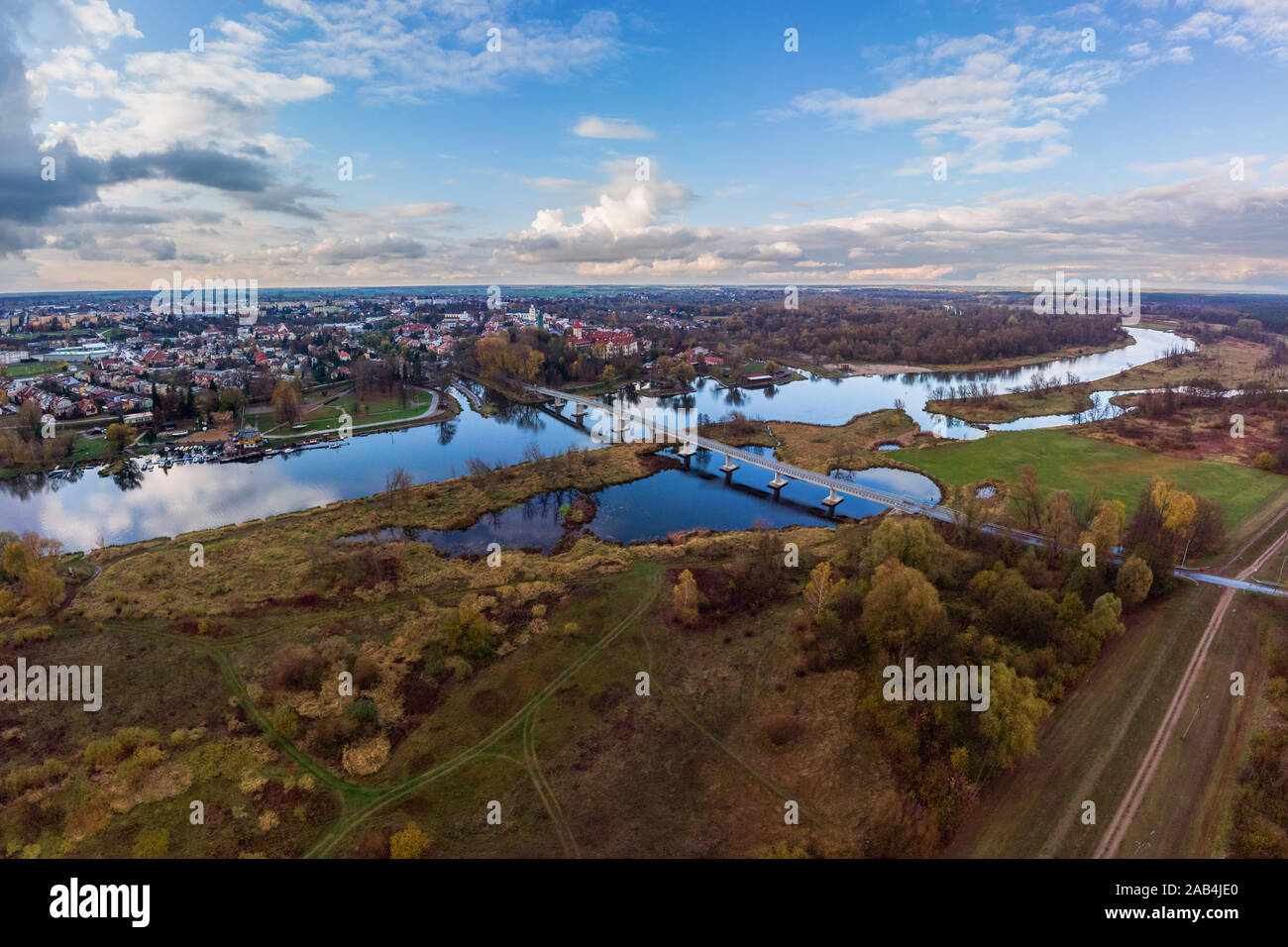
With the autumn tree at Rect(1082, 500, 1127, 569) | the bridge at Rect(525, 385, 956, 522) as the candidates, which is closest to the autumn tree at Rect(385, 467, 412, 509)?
the bridge at Rect(525, 385, 956, 522)

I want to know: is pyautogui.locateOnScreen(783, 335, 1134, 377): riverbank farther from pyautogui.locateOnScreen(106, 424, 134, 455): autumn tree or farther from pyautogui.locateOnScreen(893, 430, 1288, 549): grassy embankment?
pyautogui.locateOnScreen(106, 424, 134, 455): autumn tree

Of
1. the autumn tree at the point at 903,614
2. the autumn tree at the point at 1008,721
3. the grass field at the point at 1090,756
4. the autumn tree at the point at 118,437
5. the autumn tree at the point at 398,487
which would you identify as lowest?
the grass field at the point at 1090,756

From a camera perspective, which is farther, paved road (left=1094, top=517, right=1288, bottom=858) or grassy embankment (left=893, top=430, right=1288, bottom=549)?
grassy embankment (left=893, top=430, right=1288, bottom=549)

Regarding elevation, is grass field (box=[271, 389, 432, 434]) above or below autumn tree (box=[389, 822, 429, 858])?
above

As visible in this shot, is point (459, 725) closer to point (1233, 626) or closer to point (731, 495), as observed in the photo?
point (731, 495)

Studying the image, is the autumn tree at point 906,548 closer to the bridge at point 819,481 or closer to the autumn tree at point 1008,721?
the bridge at point 819,481

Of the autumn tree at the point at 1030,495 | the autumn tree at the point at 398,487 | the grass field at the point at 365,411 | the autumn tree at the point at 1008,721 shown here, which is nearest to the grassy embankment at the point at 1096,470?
the autumn tree at the point at 1030,495

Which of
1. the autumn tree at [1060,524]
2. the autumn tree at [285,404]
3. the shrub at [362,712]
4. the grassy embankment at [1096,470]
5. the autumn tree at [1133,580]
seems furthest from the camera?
the autumn tree at [285,404]
